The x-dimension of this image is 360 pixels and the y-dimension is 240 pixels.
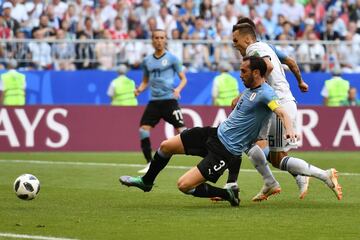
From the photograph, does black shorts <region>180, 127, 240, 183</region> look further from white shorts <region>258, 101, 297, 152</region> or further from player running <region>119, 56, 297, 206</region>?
white shorts <region>258, 101, 297, 152</region>

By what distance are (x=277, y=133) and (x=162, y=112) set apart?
6097 millimetres

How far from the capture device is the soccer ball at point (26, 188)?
12062 mm

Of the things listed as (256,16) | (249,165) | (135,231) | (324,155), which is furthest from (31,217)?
(256,16)

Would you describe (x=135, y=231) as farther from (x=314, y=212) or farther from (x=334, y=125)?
(x=334, y=125)

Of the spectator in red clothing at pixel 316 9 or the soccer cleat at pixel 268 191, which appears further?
the spectator in red clothing at pixel 316 9

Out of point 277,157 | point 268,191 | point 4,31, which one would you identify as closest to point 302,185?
point 268,191

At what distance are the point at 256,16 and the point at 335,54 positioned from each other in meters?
2.65

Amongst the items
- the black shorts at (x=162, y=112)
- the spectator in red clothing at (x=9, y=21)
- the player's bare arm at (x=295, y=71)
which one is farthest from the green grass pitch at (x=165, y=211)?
the spectator in red clothing at (x=9, y=21)

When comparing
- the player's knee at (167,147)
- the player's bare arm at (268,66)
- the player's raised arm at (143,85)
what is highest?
the player's bare arm at (268,66)

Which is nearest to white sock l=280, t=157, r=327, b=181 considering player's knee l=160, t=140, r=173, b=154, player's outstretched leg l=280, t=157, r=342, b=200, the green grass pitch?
player's outstretched leg l=280, t=157, r=342, b=200

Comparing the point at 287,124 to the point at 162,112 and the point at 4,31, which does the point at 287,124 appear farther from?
the point at 4,31

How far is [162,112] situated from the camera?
1822 centimetres

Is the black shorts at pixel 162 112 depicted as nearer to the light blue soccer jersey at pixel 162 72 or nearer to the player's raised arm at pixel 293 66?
the light blue soccer jersey at pixel 162 72

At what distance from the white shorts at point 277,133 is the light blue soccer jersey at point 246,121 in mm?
726
